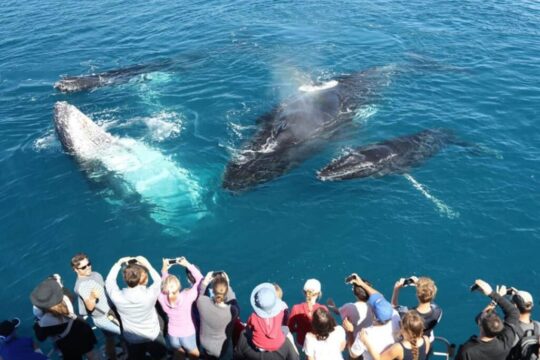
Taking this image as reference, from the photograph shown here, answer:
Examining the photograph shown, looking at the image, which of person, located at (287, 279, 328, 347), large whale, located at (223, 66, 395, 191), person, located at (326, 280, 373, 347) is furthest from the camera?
large whale, located at (223, 66, 395, 191)

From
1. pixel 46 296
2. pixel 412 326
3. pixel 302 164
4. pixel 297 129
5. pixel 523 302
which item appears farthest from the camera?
pixel 297 129

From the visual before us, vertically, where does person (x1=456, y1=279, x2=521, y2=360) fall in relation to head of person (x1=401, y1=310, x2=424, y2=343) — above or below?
below

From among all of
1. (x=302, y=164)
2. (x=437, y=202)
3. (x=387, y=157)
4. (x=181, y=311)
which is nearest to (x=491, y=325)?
(x=181, y=311)

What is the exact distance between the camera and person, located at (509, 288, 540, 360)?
27.3ft

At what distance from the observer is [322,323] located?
7.94m

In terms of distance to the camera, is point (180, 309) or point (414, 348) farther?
point (180, 309)

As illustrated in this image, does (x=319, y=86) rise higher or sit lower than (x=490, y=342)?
lower

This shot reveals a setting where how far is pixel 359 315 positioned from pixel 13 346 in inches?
254

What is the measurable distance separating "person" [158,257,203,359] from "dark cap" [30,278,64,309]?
192 cm

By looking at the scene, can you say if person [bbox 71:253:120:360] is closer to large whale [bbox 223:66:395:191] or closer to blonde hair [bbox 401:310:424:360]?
blonde hair [bbox 401:310:424:360]

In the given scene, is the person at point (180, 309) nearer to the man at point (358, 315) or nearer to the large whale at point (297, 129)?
the man at point (358, 315)

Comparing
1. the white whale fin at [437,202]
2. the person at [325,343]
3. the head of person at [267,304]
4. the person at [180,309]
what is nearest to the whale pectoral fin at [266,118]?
the white whale fin at [437,202]

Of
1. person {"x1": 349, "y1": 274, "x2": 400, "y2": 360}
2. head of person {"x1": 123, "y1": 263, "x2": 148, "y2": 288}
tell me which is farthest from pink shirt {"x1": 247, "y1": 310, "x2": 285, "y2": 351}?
head of person {"x1": 123, "y1": 263, "x2": 148, "y2": 288}

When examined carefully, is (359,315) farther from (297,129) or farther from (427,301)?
(297,129)
